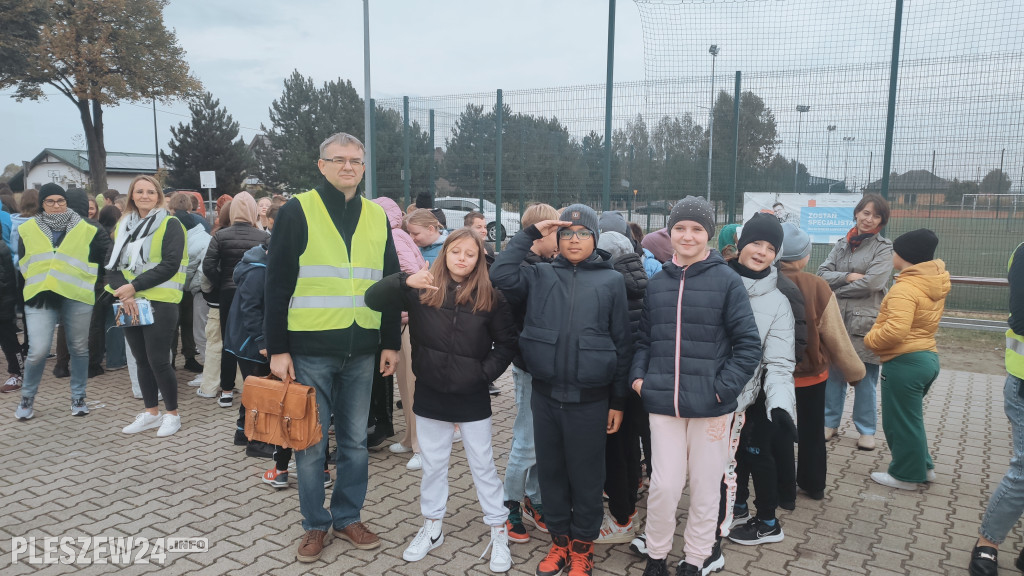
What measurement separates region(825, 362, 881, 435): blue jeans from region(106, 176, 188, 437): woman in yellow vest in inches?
198

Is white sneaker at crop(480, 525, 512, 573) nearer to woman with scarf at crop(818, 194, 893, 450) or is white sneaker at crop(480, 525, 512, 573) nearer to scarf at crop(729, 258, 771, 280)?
scarf at crop(729, 258, 771, 280)

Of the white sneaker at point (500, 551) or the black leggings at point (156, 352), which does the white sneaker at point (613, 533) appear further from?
the black leggings at point (156, 352)

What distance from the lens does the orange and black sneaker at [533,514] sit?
3637 millimetres

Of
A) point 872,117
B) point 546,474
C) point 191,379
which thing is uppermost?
point 872,117

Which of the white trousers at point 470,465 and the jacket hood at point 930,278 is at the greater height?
the jacket hood at point 930,278

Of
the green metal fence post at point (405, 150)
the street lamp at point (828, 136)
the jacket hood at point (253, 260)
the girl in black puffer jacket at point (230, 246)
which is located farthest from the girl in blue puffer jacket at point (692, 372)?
the green metal fence post at point (405, 150)

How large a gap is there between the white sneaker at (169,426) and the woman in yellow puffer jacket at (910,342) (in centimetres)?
511

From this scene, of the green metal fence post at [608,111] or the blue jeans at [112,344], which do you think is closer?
the blue jeans at [112,344]

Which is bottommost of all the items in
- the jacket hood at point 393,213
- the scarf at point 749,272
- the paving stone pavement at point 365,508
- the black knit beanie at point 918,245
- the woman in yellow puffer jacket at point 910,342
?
the paving stone pavement at point 365,508

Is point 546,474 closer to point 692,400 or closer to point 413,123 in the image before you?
point 692,400

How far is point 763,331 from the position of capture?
3.33 meters

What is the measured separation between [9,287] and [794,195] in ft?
27.3

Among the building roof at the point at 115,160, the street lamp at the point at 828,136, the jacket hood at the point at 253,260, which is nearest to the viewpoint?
the jacket hood at the point at 253,260

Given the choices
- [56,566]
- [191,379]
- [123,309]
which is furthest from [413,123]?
[56,566]
